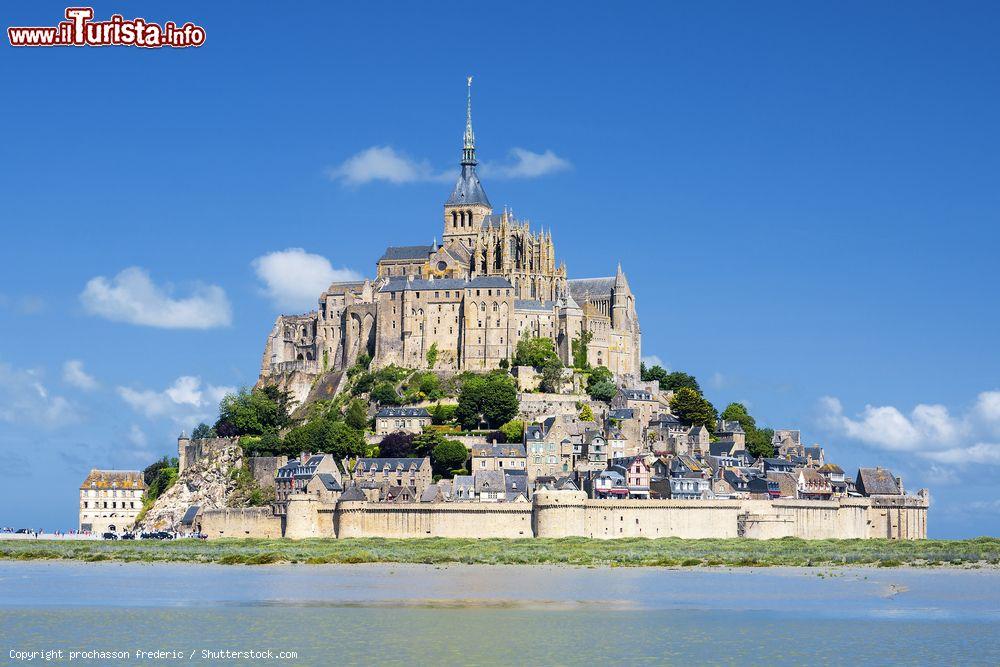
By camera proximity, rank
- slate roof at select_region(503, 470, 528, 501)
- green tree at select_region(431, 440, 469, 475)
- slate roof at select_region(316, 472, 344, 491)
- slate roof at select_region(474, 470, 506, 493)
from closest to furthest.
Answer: slate roof at select_region(474, 470, 506, 493) < slate roof at select_region(503, 470, 528, 501) < slate roof at select_region(316, 472, 344, 491) < green tree at select_region(431, 440, 469, 475)

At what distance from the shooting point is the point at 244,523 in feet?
288

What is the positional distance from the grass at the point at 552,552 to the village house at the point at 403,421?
13.7 m

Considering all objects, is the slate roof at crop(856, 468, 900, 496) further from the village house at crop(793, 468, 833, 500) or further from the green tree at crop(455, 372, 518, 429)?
the green tree at crop(455, 372, 518, 429)

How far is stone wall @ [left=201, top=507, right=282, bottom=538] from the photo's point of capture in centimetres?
8681

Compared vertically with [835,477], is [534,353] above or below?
above

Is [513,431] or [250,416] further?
[250,416]

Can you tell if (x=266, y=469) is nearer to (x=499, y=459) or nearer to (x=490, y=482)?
(x=499, y=459)

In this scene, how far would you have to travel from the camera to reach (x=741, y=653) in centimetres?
3838

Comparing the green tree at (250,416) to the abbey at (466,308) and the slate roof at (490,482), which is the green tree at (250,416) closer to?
the abbey at (466,308)

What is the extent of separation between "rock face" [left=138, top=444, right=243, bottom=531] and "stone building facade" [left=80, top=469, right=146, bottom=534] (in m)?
6.59

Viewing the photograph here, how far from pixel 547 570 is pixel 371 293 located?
45.8 m

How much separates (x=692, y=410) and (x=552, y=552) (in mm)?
30926

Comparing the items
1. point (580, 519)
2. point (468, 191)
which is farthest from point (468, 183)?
point (580, 519)

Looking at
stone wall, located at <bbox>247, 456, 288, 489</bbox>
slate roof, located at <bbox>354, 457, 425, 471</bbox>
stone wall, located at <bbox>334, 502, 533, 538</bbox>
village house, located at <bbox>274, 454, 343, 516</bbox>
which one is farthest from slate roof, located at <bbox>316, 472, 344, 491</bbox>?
stone wall, located at <bbox>247, 456, 288, 489</bbox>
